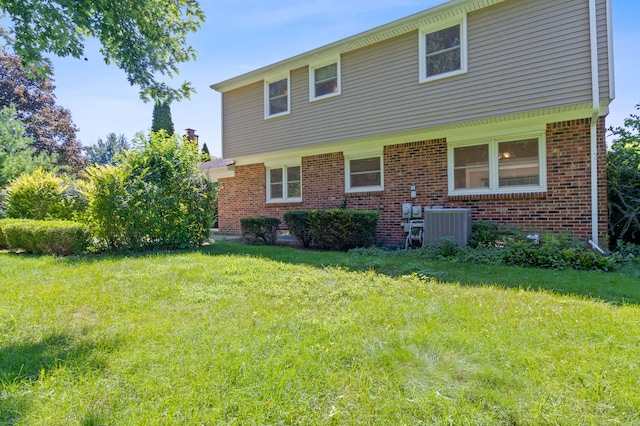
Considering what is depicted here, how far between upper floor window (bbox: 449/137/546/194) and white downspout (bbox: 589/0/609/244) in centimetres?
84

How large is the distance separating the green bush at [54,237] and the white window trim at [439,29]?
8.63 metres

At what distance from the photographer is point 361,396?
78.3 inches

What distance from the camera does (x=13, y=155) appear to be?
15.5 m

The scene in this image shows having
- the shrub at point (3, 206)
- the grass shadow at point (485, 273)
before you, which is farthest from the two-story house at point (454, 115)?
the shrub at point (3, 206)

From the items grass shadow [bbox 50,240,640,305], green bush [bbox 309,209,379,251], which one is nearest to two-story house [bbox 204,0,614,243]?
green bush [bbox 309,209,379,251]

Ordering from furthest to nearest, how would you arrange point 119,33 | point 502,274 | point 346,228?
point 346,228 < point 502,274 < point 119,33

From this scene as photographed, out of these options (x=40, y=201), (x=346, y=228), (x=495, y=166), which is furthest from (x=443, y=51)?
(x=40, y=201)

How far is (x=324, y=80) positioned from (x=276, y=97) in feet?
5.96

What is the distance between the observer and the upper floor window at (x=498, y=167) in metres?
7.43

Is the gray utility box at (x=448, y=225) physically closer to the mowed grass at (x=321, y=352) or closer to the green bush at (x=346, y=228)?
the green bush at (x=346, y=228)

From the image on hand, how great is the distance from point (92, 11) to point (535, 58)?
7.56 m

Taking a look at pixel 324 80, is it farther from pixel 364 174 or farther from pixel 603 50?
pixel 603 50

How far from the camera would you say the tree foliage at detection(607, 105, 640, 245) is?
7.17 m

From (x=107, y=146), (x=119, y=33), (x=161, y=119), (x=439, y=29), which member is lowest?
(x=119, y=33)
